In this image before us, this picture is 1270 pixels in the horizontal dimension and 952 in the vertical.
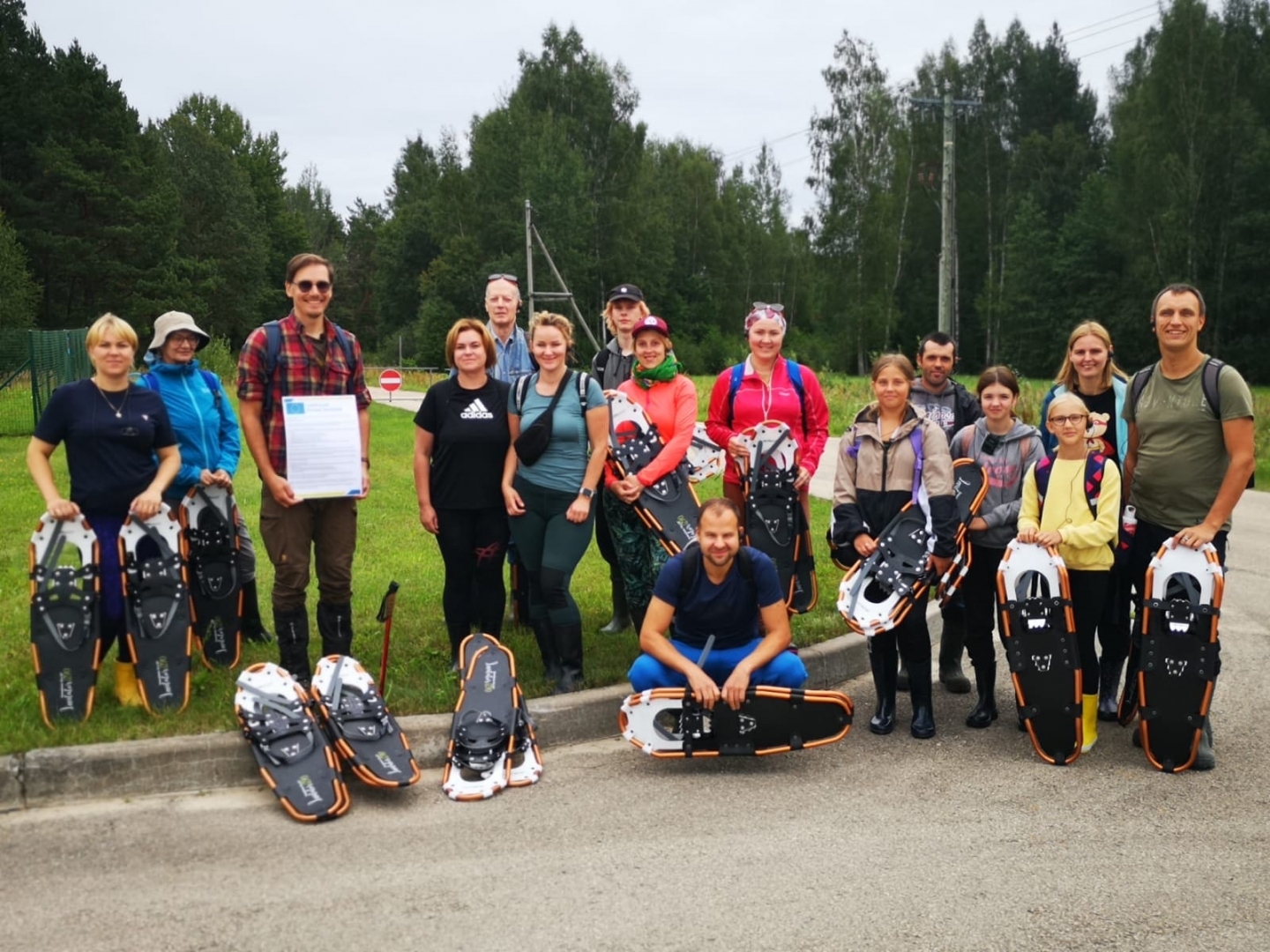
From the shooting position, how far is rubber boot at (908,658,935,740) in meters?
5.61

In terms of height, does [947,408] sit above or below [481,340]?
below

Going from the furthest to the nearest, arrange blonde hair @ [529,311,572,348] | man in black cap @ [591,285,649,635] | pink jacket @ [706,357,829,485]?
1. man in black cap @ [591,285,649,635]
2. pink jacket @ [706,357,829,485]
3. blonde hair @ [529,311,572,348]

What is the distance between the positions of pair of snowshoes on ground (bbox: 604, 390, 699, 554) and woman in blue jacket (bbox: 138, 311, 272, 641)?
2.19 meters

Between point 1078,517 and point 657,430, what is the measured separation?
7.43 feet

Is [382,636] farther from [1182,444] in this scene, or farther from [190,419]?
[1182,444]

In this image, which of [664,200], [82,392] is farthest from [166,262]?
[82,392]

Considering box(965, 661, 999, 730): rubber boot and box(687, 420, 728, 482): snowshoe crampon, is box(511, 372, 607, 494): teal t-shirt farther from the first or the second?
box(965, 661, 999, 730): rubber boot

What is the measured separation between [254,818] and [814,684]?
3.30m

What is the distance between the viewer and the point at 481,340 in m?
5.88

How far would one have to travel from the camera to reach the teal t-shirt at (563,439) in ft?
19.3

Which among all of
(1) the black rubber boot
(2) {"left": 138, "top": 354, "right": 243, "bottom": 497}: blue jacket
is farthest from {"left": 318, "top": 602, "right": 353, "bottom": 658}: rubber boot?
(2) {"left": 138, "top": 354, "right": 243, "bottom": 497}: blue jacket

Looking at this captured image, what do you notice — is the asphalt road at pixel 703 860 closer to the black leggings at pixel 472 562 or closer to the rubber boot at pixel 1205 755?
the rubber boot at pixel 1205 755

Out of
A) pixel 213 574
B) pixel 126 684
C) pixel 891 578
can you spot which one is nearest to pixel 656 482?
pixel 891 578

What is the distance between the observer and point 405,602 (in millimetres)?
7836
